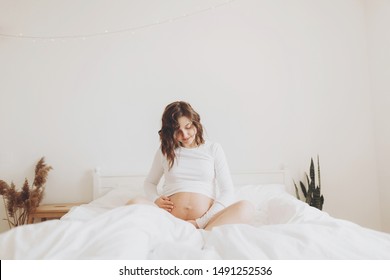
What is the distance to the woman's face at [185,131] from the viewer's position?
168 centimetres

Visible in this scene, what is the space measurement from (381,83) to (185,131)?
1.87m

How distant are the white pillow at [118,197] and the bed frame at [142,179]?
196 millimetres

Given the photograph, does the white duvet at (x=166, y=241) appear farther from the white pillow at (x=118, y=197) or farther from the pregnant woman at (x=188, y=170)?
the white pillow at (x=118, y=197)

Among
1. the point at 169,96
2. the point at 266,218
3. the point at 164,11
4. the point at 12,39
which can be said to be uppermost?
the point at 164,11

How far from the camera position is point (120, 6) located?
8.81 ft

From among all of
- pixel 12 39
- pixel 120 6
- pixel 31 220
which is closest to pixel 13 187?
pixel 31 220

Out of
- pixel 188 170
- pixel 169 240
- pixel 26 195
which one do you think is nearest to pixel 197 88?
pixel 188 170

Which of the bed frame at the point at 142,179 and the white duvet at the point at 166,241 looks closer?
the white duvet at the point at 166,241

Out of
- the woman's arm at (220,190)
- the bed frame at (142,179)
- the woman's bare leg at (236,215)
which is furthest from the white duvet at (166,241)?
the bed frame at (142,179)

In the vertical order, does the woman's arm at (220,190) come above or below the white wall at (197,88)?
below

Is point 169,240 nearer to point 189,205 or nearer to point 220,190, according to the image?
point 189,205
